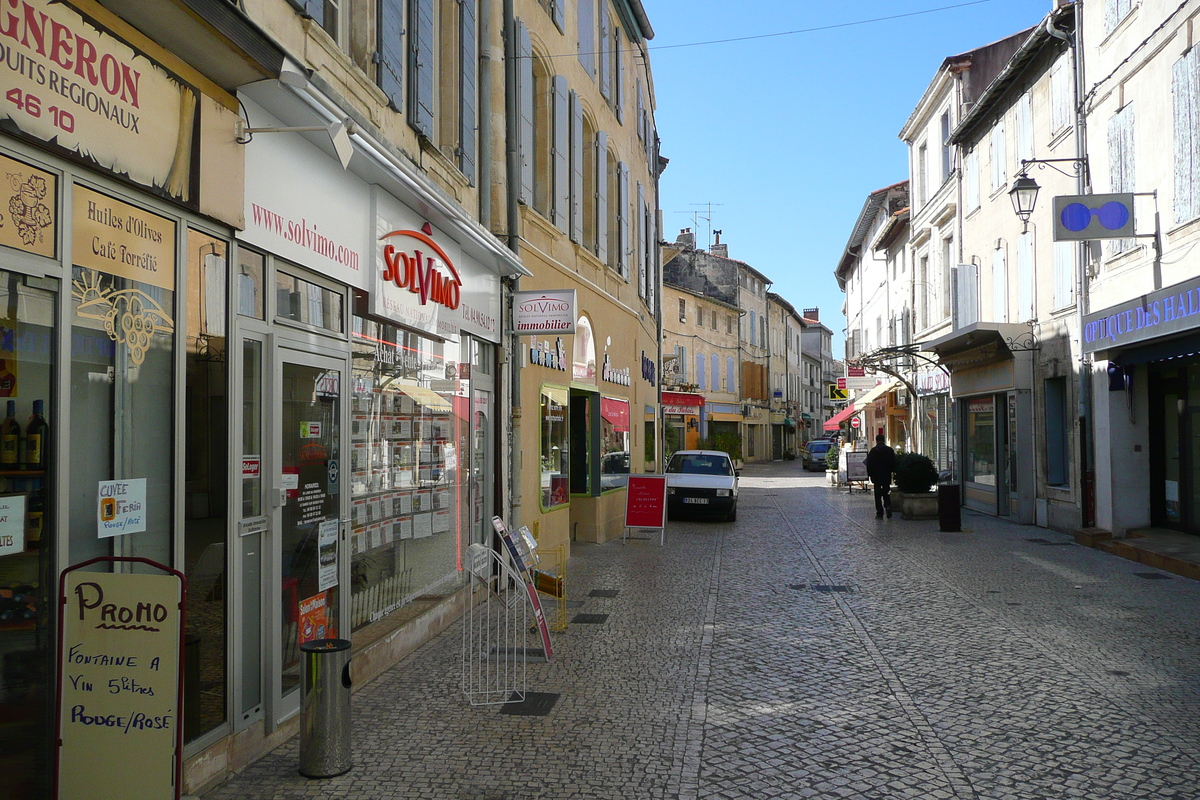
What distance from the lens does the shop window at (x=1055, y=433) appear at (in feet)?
55.3

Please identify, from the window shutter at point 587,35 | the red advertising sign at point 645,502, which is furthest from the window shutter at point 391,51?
the red advertising sign at point 645,502

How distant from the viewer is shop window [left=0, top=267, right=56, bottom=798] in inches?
138

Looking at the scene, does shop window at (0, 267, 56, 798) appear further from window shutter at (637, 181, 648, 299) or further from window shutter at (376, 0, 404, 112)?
window shutter at (637, 181, 648, 299)

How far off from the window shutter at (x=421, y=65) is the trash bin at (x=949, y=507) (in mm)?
11738

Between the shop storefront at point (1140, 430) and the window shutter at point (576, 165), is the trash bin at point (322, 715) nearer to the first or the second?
the window shutter at point (576, 165)

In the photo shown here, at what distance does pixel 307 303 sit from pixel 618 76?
1272 cm

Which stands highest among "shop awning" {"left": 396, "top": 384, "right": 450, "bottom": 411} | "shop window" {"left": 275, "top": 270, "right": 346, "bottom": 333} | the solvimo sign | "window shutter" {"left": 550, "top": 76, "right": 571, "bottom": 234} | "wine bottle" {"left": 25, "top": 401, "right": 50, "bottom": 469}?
"window shutter" {"left": 550, "top": 76, "right": 571, "bottom": 234}

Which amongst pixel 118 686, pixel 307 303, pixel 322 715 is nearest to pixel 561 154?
pixel 307 303

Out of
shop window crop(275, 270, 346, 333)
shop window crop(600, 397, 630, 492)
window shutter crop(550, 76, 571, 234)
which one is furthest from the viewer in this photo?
shop window crop(600, 397, 630, 492)

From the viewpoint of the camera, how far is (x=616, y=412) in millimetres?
16891

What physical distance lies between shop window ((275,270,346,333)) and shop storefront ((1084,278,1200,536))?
35.4ft

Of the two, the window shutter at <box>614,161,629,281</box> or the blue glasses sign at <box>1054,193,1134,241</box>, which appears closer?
the blue glasses sign at <box>1054,193,1134,241</box>

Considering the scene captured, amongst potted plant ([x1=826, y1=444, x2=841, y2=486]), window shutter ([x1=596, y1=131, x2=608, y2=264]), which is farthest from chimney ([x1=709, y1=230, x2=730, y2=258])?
window shutter ([x1=596, y1=131, x2=608, y2=264])

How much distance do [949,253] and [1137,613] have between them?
16.2 metres
